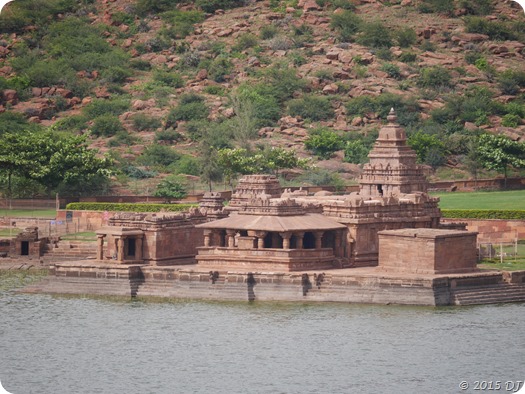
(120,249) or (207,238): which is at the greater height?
(207,238)

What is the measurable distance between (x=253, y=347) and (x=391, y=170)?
22986 millimetres

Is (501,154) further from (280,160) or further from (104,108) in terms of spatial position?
(104,108)

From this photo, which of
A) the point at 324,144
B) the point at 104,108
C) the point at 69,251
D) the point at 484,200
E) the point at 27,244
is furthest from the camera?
the point at 104,108

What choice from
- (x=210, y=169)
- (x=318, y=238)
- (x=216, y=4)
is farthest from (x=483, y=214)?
(x=216, y=4)

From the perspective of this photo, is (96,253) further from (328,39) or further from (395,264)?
(328,39)

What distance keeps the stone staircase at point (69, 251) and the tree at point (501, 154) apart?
96.2ft

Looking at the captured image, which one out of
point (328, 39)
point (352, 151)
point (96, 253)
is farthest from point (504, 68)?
point (96, 253)

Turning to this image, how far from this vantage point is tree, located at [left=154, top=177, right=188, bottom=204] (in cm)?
10750

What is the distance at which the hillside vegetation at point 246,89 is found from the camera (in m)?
114

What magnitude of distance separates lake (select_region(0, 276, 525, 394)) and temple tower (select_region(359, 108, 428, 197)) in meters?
13.9

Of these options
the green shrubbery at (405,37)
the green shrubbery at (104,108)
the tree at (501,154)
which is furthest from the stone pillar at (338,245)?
the green shrubbery at (405,37)

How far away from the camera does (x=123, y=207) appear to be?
10331cm

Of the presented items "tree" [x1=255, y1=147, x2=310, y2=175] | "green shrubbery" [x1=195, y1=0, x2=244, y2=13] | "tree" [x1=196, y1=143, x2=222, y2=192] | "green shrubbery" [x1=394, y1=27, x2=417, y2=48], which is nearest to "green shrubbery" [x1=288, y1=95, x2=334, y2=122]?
"green shrubbery" [x1=394, y1=27, x2=417, y2=48]

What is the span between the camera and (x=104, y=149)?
123 metres
